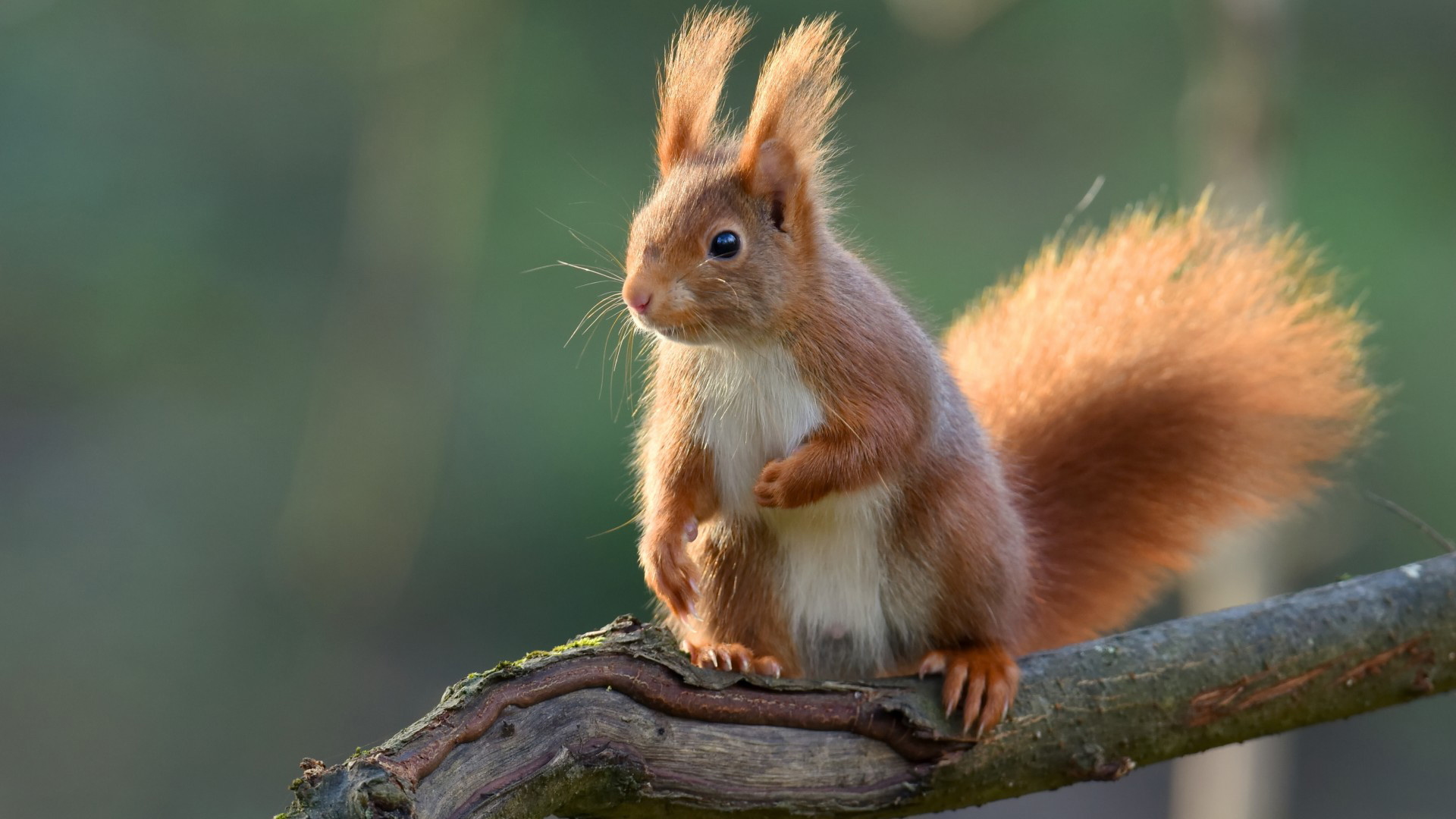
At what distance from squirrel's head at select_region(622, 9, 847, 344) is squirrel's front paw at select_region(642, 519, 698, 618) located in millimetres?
267

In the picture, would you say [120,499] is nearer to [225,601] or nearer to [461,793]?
[225,601]

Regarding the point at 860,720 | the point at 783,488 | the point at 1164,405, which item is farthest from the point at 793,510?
the point at 1164,405

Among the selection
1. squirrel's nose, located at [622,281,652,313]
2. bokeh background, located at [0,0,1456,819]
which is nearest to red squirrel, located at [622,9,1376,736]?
squirrel's nose, located at [622,281,652,313]

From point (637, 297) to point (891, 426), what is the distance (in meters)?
0.38

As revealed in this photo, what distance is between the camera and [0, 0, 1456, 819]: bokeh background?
438 centimetres

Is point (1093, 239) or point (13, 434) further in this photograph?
point (13, 434)

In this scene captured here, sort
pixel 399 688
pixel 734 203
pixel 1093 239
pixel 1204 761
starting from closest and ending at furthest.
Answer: pixel 734 203
pixel 1093 239
pixel 1204 761
pixel 399 688

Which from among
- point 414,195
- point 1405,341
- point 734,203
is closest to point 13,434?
point 414,195

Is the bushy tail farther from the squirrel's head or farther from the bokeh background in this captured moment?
the bokeh background

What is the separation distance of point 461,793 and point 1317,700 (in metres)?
1.19

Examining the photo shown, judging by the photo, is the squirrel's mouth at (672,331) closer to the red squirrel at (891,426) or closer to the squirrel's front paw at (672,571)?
the red squirrel at (891,426)

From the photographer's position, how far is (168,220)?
4.80 m

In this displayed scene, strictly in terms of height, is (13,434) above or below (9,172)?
Answer: below

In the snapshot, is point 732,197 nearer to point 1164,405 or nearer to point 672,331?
point 672,331
